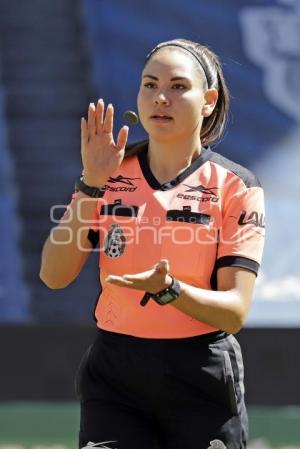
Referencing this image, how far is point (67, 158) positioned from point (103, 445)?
3627 mm

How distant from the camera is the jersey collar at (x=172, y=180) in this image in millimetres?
2908

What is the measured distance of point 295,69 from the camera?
623 centimetres

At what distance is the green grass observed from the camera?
5.27 m

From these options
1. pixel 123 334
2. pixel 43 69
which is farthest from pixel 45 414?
pixel 123 334

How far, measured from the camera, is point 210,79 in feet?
9.80

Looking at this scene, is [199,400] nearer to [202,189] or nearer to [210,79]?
[202,189]

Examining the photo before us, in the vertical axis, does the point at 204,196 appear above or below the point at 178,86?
below

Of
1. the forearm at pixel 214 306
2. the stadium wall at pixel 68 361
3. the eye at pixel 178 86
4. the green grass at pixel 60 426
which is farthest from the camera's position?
the stadium wall at pixel 68 361

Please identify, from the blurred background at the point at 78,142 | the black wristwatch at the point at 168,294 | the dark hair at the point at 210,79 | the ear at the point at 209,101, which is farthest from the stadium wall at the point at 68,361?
the black wristwatch at the point at 168,294

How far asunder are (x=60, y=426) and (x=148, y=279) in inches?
126

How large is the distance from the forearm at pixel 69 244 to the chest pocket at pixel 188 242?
21 cm

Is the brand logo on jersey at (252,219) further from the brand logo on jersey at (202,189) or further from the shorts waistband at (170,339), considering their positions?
the shorts waistband at (170,339)

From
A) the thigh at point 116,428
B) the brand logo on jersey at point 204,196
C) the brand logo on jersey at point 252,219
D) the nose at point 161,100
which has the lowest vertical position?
the thigh at point 116,428

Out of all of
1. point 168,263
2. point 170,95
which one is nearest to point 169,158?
point 170,95
